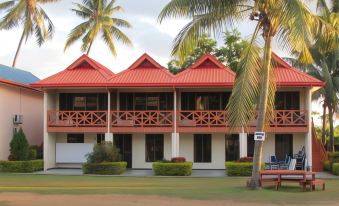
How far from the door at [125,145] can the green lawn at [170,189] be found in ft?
21.0

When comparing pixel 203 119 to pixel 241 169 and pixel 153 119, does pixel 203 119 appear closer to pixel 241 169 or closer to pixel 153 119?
pixel 153 119

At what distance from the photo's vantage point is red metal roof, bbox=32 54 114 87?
1025 inches

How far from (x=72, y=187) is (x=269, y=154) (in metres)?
12.6

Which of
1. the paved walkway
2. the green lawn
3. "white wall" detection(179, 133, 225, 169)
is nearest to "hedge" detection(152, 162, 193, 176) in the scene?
the paved walkway

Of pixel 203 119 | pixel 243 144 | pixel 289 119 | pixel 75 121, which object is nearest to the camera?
pixel 243 144

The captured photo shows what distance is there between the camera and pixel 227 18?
53.3 ft

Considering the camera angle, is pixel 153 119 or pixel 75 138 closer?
pixel 153 119

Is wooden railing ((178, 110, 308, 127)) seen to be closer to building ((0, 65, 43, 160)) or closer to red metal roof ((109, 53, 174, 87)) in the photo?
red metal roof ((109, 53, 174, 87))

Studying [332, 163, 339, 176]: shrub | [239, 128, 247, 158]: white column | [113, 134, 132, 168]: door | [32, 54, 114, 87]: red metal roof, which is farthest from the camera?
[113, 134, 132, 168]: door

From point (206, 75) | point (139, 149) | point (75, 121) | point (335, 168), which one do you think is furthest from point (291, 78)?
point (75, 121)

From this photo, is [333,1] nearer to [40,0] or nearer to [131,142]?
[131,142]

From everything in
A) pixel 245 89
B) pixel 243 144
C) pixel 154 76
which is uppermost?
pixel 154 76

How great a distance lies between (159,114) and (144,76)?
211cm

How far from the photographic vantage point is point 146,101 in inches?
1110
